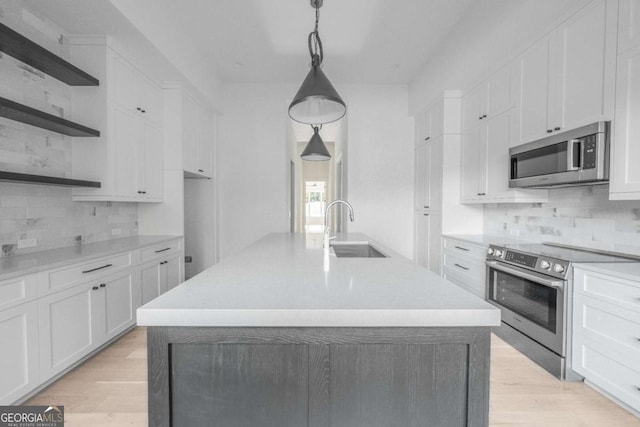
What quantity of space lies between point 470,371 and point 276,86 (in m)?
4.67

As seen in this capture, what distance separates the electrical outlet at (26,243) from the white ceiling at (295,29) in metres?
1.63

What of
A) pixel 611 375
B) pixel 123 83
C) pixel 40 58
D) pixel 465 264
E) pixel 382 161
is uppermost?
pixel 123 83

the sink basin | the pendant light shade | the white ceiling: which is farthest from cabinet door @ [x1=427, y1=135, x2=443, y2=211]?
the pendant light shade

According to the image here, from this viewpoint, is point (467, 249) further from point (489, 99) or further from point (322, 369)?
point (322, 369)

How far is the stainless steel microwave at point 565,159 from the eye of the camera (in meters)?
1.94

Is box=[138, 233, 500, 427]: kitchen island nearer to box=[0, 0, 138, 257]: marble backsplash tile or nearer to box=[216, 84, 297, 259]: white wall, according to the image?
box=[0, 0, 138, 257]: marble backsplash tile

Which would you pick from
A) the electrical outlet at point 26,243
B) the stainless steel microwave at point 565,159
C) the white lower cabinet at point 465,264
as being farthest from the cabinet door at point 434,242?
the electrical outlet at point 26,243

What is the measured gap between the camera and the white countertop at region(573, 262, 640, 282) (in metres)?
1.69

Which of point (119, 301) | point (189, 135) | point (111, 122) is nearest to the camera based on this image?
point (119, 301)

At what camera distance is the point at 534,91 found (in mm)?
2531

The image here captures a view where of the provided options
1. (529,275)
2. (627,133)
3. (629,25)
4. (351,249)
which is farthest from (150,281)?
(629,25)

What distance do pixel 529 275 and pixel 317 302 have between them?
6.46 ft

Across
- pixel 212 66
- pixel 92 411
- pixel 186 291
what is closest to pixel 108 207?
pixel 92 411

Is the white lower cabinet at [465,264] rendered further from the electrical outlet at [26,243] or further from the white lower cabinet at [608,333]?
the electrical outlet at [26,243]
